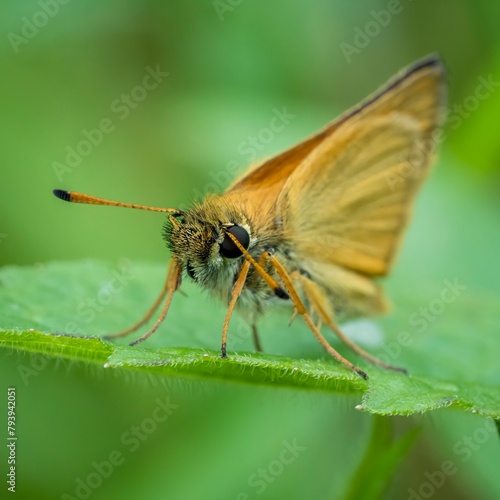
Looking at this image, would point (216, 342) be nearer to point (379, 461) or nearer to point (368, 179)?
point (379, 461)

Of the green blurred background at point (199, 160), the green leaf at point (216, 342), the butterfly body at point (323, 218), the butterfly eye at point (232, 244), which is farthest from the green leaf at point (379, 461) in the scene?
the butterfly eye at point (232, 244)

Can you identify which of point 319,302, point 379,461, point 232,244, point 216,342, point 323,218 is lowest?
point 379,461

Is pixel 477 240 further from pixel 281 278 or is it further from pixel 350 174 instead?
pixel 281 278

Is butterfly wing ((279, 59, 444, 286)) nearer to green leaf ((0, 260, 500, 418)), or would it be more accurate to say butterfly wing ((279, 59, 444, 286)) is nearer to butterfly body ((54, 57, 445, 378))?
butterfly body ((54, 57, 445, 378))

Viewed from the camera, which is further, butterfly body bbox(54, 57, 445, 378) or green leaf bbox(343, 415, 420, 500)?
butterfly body bbox(54, 57, 445, 378)

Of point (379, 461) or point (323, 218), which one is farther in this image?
point (323, 218)

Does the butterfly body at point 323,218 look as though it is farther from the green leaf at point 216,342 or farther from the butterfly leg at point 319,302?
the green leaf at point 216,342

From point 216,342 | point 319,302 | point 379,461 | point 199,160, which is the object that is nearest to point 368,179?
point 319,302

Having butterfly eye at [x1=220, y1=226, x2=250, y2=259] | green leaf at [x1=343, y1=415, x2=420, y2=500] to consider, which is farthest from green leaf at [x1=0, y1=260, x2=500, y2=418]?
butterfly eye at [x1=220, y1=226, x2=250, y2=259]
